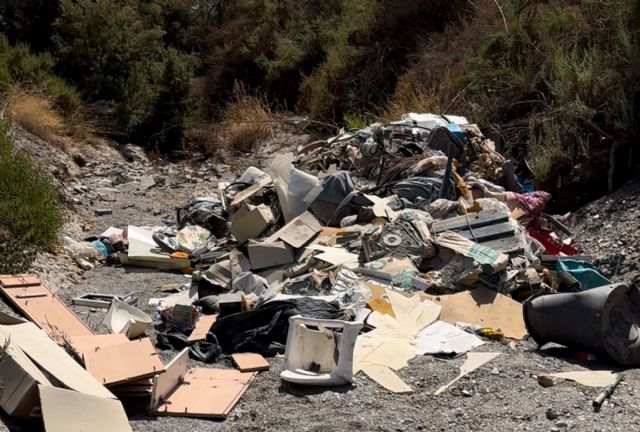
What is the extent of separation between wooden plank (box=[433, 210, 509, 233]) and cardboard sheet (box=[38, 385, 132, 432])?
4.21 m

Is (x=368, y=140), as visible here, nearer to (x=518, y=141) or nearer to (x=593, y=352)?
(x=518, y=141)

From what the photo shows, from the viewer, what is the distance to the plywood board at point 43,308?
19.4ft

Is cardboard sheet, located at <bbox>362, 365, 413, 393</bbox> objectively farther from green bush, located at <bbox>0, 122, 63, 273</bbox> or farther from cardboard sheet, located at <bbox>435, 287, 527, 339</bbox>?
green bush, located at <bbox>0, 122, 63, 273</bbox>

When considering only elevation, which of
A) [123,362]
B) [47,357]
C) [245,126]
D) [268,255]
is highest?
[47,357]

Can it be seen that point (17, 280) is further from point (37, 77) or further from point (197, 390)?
point (37, 77)

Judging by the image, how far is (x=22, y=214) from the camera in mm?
7727

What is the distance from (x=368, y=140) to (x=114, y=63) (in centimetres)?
905

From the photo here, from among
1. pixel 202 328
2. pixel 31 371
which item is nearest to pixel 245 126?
pixel 202 328

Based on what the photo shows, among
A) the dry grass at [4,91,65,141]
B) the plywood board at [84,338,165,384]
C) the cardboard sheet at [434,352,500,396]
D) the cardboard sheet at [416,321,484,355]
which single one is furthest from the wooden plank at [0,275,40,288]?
the dry grass at [4,91,65,141]

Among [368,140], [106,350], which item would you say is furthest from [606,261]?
[106,350]

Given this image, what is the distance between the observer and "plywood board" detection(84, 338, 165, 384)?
489 cm

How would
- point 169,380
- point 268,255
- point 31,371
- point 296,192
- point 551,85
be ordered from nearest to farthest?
point 31,371 → point 169,380 → point 268,255 → point 296,192 → point 551,85

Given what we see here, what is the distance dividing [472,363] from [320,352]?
1.09 metres

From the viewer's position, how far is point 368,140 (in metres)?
10.3
